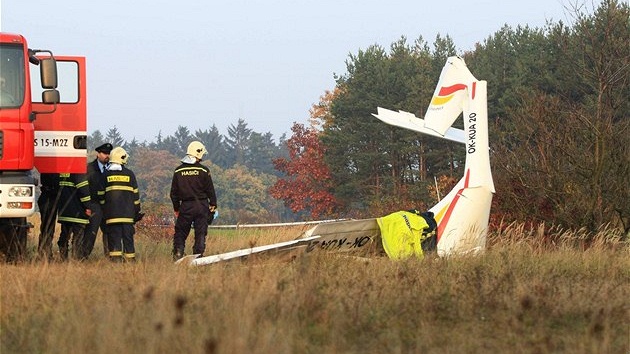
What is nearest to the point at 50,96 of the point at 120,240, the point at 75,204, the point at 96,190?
the point at 96,190

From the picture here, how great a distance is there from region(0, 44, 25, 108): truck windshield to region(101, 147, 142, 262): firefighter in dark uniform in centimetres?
156

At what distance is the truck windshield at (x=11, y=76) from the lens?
1448cm

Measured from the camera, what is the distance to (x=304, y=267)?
9.41m

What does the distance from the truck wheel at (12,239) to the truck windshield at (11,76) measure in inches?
68.0

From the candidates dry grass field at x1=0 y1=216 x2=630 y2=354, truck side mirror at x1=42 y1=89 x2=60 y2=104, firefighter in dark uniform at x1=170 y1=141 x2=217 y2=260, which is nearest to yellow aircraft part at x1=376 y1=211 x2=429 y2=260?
firefighter in dark uniform at x1=170 y1=141 x2=217 y2=260

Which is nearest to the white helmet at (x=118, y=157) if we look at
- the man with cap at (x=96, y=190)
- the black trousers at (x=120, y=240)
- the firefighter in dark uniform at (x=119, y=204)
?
the firefighter in dark uniform at (x=119, y=204)

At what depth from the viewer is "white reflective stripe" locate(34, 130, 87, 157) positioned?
15.7 metres

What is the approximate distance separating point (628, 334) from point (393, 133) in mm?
59316

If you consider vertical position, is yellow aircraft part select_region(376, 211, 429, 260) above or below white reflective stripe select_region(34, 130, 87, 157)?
below

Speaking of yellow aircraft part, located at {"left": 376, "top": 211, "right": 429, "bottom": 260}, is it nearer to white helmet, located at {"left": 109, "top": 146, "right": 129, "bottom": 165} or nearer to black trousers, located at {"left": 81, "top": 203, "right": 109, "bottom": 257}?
white helmet, located at {"left": 109, "top": 146, "right": 129, "bottom": 165}

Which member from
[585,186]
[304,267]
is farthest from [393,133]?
[304,267]

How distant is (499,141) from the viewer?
153 feet

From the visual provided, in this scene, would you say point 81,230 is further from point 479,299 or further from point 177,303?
point 177,303

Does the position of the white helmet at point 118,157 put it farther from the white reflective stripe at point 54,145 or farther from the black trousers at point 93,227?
the black trousers at point 93,227
